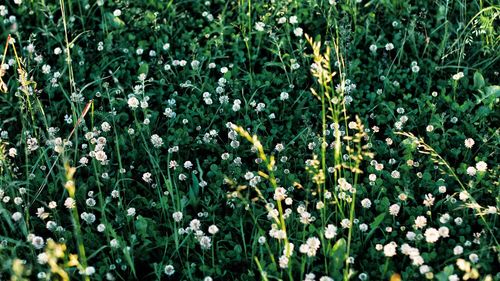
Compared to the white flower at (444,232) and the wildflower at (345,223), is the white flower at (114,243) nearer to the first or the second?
the wildflower at (345,223)

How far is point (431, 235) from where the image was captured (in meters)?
3.01

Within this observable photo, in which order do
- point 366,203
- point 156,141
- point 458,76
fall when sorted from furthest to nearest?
1. point 458,76
2. point 156,141
3. point 366,203

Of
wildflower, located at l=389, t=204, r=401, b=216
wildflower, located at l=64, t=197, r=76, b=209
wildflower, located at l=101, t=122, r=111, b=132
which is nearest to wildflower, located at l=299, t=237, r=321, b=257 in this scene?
wildflower, located at l=389, t=204, r=401, b=216

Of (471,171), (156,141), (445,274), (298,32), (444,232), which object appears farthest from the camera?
(298,32)

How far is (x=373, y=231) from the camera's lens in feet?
10.3

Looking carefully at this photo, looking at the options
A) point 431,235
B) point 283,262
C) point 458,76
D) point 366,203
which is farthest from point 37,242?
point 458,76

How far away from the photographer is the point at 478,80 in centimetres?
392

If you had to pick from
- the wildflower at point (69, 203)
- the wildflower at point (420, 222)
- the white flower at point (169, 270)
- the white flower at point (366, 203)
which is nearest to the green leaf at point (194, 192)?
the white flower at point (169, 270)

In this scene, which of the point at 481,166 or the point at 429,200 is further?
the point at 481,166

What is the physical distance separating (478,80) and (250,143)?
56.7 inches

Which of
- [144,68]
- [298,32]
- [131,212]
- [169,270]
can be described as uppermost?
[298,32]

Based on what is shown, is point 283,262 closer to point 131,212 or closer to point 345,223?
point 345,223

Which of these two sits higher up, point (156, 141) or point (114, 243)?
point (156, 141)

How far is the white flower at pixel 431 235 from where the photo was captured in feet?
9.82
